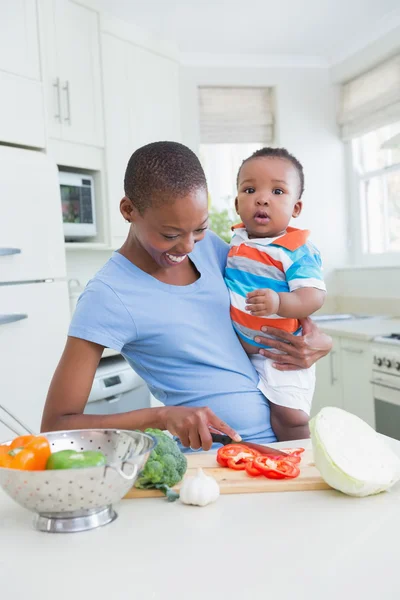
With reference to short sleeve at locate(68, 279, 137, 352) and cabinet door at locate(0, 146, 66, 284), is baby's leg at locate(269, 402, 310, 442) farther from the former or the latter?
cabinet door at locate(0, 146, 66, 284)

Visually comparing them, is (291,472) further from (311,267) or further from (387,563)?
(311,267)

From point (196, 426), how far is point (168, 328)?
11.5 inches

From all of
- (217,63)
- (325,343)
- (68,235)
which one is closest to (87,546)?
(325,343)

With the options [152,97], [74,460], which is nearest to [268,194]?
[74,460]

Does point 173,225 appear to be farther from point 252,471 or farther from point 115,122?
point 115,122

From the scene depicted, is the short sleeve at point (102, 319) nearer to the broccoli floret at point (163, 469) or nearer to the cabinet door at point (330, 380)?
the broccoli floret at point (163, 469)

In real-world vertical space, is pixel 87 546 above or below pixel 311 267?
below

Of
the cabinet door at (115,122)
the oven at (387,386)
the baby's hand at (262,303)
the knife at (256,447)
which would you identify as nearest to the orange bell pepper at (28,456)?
the knife at (256,447)

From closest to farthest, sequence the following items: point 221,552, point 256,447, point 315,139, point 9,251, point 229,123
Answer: point 221,552 < point 256,447 < point 9,251 < point 229,123 < point 315,139

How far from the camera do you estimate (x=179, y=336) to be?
1.40 m

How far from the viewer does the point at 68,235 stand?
11.4ft

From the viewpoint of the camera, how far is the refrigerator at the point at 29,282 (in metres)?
2.46

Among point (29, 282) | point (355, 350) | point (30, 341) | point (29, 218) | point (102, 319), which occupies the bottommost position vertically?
point (355, 350)

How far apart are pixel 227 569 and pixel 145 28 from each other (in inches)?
148
